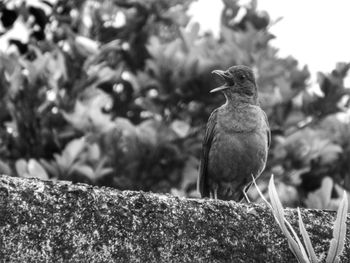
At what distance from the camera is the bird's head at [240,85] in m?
4.67

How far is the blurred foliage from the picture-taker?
4.02 m

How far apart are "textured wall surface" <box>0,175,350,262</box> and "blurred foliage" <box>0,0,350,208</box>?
1874mm

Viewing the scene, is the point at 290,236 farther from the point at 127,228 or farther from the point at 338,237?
the point at 127,228

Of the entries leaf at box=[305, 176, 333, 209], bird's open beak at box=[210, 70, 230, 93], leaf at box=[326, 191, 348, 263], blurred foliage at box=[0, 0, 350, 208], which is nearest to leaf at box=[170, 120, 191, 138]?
blurred foliage at box=[0, 0, 350, 208]

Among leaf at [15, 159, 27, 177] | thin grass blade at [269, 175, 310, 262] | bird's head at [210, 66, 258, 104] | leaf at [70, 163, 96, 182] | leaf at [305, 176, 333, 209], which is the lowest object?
leaf at [305, 176, 333, 209]

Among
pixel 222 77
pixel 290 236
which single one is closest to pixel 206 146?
pixel 222 77

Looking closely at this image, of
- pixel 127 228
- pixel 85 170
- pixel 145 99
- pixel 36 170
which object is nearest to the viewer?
pixel 127 228

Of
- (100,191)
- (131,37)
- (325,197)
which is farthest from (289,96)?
(100,191)

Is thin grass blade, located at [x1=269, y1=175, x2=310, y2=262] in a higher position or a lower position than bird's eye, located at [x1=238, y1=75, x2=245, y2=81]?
higher

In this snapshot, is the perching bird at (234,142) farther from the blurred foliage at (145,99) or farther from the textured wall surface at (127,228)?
the textured wall surface at (127,228)

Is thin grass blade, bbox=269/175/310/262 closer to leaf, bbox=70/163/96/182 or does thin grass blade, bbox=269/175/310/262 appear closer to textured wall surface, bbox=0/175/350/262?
textured wall surface, bbox=0/175/350/262

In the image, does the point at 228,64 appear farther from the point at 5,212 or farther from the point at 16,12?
the point at 5,212

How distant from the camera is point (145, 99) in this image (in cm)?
443

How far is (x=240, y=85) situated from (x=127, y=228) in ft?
10.4
